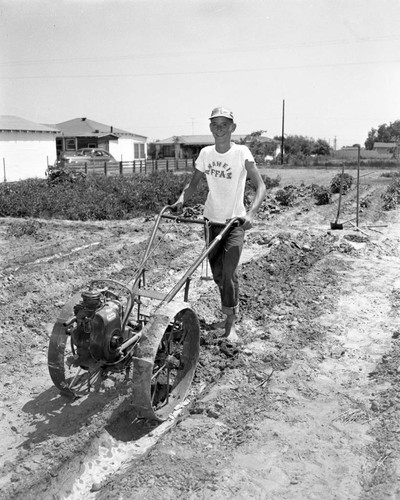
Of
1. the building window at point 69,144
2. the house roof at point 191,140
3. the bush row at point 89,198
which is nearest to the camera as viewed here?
the bush row at point 89,198

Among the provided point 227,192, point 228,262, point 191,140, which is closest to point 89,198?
point 227,192

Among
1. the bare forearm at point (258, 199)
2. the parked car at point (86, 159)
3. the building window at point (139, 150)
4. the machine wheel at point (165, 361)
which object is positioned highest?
the building window at point (139, 150)

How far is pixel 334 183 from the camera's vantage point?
19.7 metres

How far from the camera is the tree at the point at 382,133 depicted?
119 m

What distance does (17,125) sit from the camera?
27.0 metres

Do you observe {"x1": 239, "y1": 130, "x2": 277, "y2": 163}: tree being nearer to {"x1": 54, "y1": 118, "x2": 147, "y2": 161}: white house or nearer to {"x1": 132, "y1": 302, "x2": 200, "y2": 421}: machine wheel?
{"x1": 54, "y1": 118, "x2": 147, "y2": 161}: white house

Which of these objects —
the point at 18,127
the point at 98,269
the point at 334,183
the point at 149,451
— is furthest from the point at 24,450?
the point at 18,127

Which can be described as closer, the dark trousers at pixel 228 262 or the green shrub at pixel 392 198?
the dark trousers at pixel 228 262

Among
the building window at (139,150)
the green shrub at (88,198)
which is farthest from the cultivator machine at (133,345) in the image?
the building window at (139,150)

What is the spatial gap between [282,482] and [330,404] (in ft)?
3.60

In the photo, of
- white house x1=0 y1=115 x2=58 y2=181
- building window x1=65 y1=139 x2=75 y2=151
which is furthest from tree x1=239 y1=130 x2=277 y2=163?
white house x1=0 y1=115 x2=58 y2=181

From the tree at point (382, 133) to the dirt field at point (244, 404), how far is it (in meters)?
118

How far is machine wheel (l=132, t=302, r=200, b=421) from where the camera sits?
11.5ft

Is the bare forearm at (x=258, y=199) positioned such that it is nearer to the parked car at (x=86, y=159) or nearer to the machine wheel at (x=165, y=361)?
the machine wheel at (x=165, y=361)
